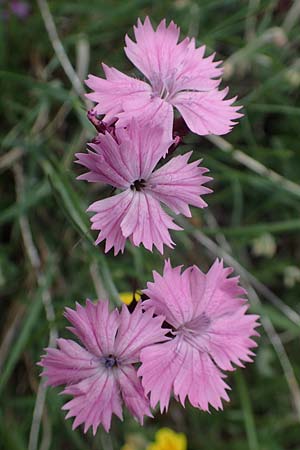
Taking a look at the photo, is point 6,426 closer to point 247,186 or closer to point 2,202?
point 2,202

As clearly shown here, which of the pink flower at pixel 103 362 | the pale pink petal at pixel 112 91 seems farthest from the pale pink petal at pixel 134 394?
the pale pink petal at pixel 112 91

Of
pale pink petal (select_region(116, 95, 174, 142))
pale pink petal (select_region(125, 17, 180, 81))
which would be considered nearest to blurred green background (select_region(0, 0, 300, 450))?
pale pink petal (select_region(125, 17, 180, 81))

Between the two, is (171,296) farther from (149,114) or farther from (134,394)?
(149,114)

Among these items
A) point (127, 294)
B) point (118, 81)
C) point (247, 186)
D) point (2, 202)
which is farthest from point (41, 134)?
point (118, 81)

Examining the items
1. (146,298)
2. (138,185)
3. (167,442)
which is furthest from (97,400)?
(167,442)

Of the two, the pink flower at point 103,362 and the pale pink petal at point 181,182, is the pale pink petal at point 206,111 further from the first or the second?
the pink flower at point 103,362

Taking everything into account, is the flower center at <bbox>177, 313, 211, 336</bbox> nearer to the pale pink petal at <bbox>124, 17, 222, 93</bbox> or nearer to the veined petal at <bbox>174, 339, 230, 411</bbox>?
the veined petal at <bbox>174, 339, 230, 411</bbox>
